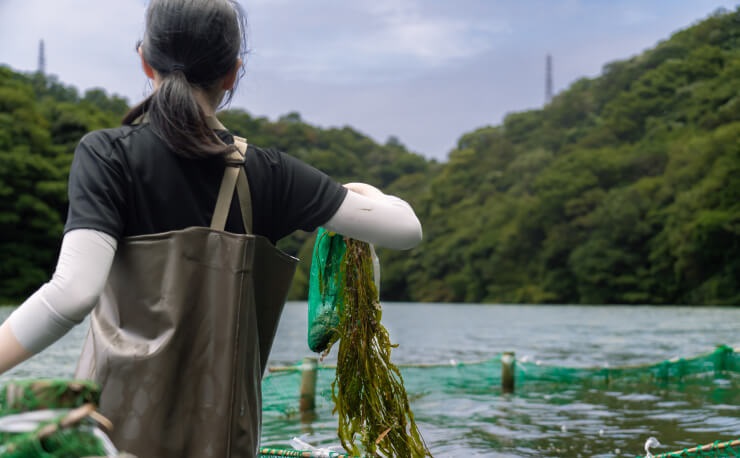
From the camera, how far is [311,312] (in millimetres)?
3156

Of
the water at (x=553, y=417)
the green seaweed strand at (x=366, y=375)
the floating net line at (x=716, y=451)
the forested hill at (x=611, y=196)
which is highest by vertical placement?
the forested hill at (x=611, y=196)

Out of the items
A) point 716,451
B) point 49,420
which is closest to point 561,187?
point 716,451

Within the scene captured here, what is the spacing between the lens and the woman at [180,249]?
5.93 ft

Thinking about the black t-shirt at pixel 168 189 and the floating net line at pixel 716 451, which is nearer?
the black t-shirt at pixel 168 189

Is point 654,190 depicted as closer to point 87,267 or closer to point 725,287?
point 725,287

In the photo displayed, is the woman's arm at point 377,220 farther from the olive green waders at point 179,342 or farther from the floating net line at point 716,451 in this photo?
the floating net line at point 716,451

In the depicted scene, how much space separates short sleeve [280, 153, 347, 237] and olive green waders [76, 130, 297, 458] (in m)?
0.16

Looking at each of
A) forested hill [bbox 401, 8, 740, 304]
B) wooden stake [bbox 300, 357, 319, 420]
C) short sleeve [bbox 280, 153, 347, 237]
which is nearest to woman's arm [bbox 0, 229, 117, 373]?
short sleeve [bbox 280, 153, 347, 237]

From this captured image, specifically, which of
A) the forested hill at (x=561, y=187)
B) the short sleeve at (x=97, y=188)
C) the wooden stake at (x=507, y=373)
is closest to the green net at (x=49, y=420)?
the short sleeve at (x=97, y=188)

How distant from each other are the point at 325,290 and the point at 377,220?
1102 mm

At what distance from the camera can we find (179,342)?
1.90 metres

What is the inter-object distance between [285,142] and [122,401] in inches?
4588

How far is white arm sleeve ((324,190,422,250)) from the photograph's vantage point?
2.13 meters

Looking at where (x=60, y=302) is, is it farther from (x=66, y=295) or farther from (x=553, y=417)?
(x=553, y=417)
